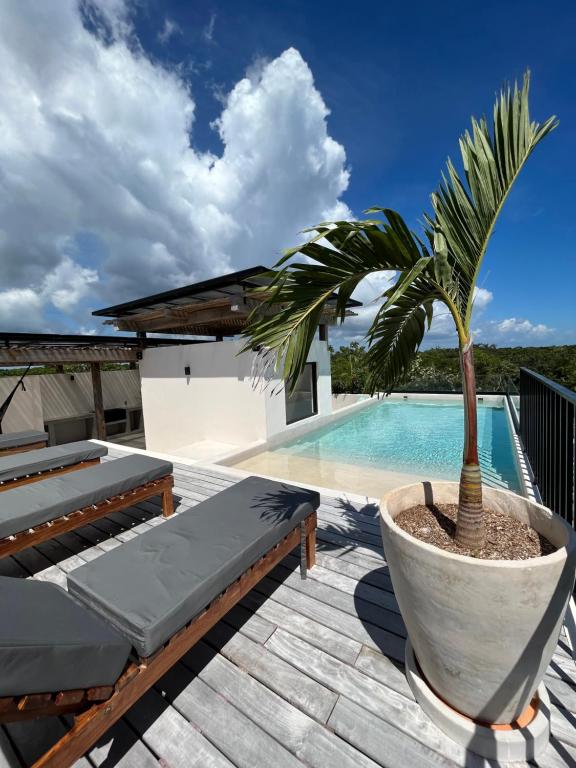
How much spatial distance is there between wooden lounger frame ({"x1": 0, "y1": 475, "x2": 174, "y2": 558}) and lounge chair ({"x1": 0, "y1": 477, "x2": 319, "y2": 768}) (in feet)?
3.63

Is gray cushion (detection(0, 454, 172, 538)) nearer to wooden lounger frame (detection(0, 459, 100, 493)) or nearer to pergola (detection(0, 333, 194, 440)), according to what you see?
wooden lounger frame (detection(0, 459, 100, 493))

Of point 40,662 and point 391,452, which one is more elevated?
point 40,662

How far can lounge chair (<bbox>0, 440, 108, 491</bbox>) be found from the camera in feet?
11.6

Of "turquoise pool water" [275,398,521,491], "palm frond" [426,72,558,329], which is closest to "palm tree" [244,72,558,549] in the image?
"palm frond" [426,72,558,329]

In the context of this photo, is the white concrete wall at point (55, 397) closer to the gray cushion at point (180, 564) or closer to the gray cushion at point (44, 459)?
the gray cushion at point (44, 459)

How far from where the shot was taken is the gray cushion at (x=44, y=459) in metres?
3.54

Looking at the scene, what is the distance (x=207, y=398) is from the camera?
823cm

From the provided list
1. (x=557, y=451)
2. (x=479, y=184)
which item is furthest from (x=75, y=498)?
(x=557, y=451)

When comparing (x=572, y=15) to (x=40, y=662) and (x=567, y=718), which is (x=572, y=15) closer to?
(x=567, y=718)

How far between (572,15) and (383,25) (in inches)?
95.2

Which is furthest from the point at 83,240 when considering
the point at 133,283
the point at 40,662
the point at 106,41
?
the point at 133,283

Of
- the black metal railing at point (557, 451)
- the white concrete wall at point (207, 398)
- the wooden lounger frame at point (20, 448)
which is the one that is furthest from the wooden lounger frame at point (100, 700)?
the white concrete wall at point (207, 398)

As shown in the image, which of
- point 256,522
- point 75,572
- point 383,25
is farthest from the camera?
point 383,25

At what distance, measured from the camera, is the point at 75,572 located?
1.62 m
